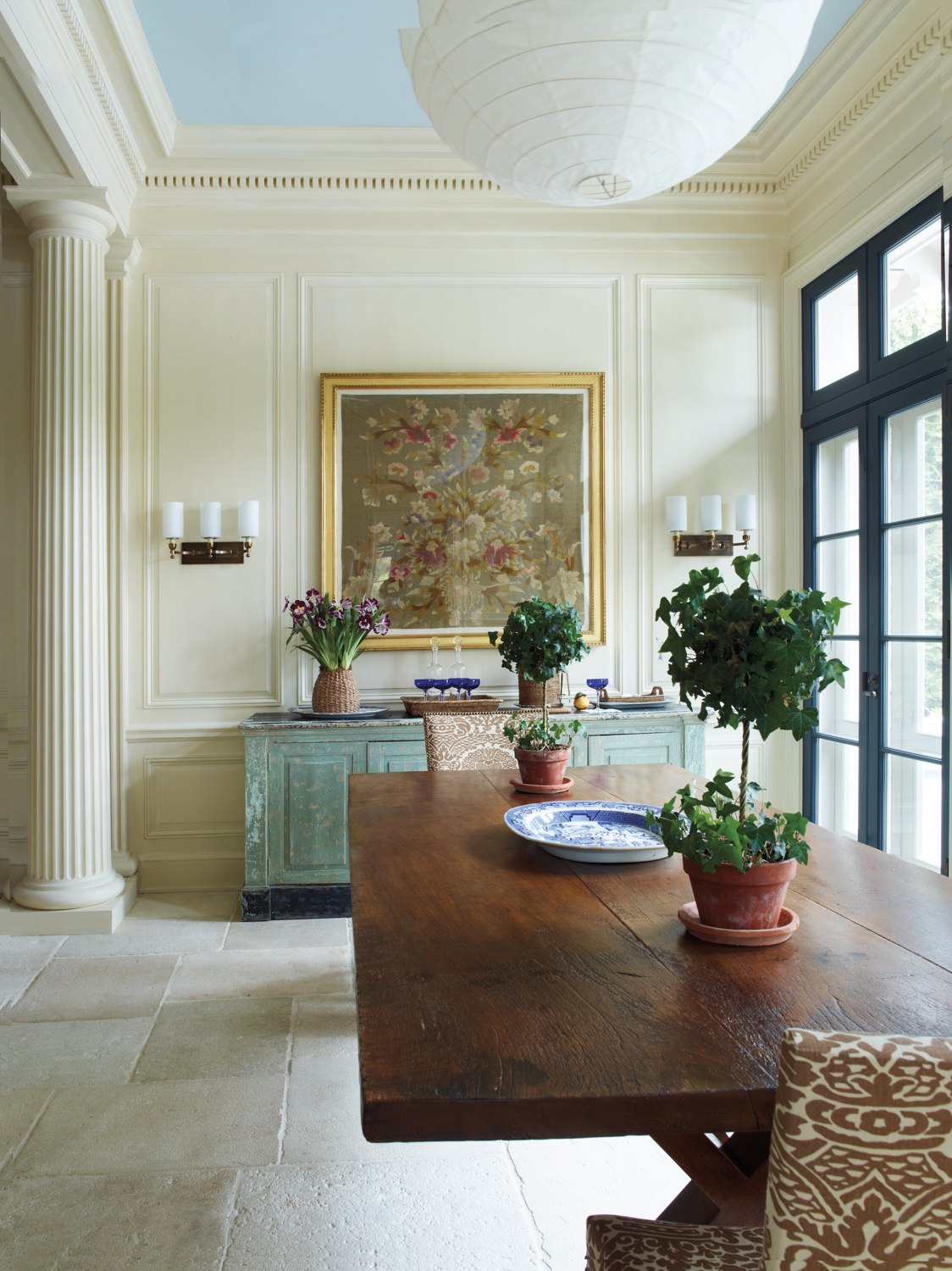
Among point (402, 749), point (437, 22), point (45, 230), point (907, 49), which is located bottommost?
point (402, 749)

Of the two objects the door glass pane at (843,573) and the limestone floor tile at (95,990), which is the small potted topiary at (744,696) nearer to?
the limestone floor tile at (95,990)

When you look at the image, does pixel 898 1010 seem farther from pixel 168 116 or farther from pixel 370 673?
pixel 168 116

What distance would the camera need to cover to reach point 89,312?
3893 mm

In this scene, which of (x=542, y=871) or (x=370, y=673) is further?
(x=370, y=673)

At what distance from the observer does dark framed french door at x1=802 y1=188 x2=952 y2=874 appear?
11.4 feet

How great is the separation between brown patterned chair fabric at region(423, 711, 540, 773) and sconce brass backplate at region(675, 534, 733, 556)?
1.93 metres

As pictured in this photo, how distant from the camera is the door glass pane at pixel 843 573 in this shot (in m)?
4.08

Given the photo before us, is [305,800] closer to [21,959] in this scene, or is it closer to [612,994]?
[21,959]

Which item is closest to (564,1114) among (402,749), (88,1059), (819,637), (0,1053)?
(819,637)

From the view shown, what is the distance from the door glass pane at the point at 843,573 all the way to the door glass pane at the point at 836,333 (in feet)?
2.67

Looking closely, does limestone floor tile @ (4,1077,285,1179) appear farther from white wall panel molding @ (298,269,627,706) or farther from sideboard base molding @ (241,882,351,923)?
white wall panel molding @ (298,269,627,706)

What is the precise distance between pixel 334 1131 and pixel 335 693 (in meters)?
2.14

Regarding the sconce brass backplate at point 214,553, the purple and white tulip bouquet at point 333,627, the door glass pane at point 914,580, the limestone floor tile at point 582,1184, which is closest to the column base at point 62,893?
the purple and white tulip bouquet at point 333,627

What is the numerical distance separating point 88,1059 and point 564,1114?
2.31 metres
